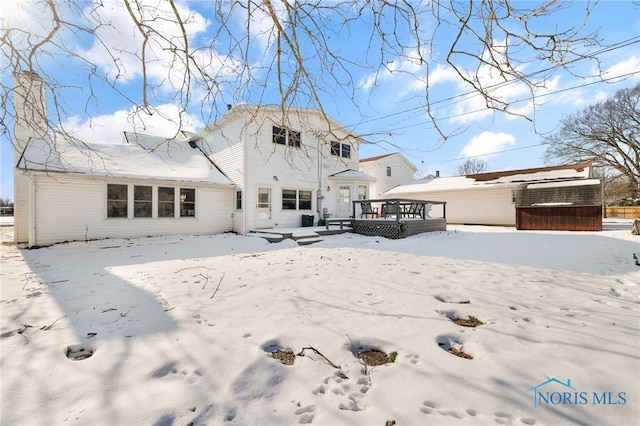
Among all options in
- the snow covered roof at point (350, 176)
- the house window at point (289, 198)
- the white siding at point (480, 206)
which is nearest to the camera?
the house window at point (289, 198)

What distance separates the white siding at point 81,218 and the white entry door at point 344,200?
7286mm

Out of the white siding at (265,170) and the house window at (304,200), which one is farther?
the house window at (304,200)

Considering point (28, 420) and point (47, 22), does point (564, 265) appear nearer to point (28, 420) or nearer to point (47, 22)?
point (28, 420)

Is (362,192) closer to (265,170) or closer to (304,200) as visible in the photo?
(304,200)

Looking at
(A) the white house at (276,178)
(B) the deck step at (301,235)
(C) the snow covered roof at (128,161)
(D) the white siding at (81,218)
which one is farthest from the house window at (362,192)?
(D) the white siding at (81,218)

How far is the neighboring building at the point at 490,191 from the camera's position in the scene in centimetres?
1655

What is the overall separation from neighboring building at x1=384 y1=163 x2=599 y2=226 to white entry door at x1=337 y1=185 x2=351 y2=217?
9.02 meters

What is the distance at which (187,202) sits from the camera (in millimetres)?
11930

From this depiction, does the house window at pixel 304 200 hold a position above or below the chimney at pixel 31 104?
below

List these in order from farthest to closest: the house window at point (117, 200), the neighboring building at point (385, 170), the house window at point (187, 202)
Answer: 1. the neighboring building at point (385, 170)
2. the house window at point (187, 202)
3. the house window at point (117, 200)

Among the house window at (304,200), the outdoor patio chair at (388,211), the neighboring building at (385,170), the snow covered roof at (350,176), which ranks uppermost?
the neighboring building at (385,170)

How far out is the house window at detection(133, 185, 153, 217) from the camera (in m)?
10.8

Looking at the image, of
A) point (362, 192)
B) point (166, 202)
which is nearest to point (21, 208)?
point (166, 202)

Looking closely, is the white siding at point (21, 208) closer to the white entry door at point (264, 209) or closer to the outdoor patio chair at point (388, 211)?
the white entry door at point (264, 209)
